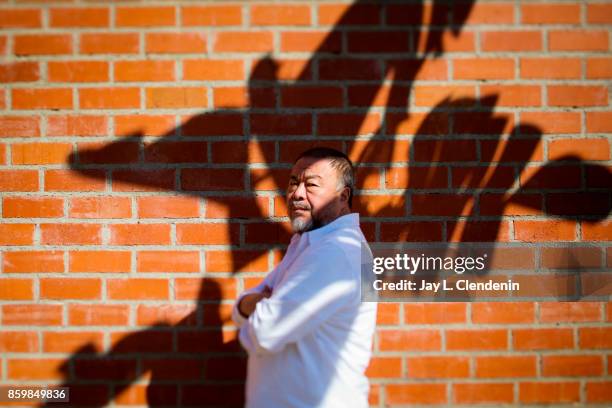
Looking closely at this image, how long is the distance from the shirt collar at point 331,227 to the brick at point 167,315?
31.3 inches

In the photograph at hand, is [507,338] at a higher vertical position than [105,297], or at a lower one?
lower

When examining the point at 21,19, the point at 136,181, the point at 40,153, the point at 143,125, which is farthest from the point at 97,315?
the point at 21,19

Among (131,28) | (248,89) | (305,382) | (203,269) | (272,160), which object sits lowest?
(305,382)

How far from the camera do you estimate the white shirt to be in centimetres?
173

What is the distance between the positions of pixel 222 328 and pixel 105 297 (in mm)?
581

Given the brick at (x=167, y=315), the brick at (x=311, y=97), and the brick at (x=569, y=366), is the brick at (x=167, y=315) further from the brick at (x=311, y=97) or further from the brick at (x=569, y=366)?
the brick at (x=569, y=366)

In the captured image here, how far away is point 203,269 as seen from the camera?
2344 millimetres

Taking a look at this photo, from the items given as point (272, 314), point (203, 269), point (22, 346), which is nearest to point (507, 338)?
point (272, 314)

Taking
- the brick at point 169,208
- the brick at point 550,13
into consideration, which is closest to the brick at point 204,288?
the brick at point 169,208

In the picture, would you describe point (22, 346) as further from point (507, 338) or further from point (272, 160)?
point (507, 338)

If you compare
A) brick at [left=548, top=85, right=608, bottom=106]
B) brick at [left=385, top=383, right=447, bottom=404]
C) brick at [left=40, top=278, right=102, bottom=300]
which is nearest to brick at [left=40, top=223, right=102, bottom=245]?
brick at [left=40, top=278, right=102, bottom=300]

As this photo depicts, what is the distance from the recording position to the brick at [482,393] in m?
2.35

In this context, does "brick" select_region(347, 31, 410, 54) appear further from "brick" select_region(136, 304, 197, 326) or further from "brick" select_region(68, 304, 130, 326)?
"brick" select_region(68, 304, 130, 326)

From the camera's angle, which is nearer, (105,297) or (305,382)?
(305,382)
